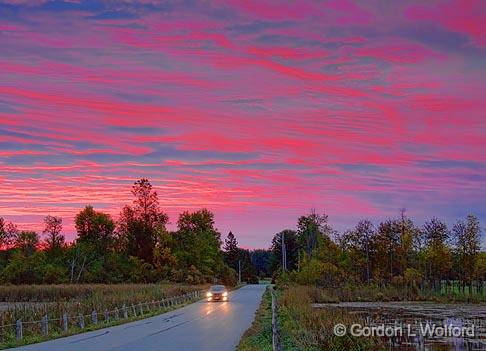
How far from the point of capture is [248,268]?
198 metres

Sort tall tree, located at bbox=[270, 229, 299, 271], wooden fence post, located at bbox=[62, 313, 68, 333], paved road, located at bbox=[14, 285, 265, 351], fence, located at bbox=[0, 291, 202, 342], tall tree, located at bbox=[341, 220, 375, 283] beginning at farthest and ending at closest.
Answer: tall tree, located at bbox=[270, 229, 299, 271], tall tree, located at bbox=[341, 220, 375, 283], wooden fence post, located at bbox=[62, 313, 68, 333], fence, located at bbox=[0, 291, 202, 342], paved road, located at bbox=[14, 285, 265, 351]

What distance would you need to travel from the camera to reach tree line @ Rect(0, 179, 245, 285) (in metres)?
118

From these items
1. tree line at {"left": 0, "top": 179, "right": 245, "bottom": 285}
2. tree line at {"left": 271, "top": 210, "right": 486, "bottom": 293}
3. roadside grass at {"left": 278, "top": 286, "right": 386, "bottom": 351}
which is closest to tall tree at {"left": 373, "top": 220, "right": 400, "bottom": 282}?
tree line at {"left": 271, "top": 210, "right": 486, "bottom": 293}

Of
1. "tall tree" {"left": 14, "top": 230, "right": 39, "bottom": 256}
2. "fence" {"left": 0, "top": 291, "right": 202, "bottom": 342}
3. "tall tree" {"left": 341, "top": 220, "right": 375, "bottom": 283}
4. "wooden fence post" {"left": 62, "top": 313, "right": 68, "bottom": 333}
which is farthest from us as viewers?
"tall tree" {"left": 14, "top": 230, "right": 39, "bottom": 256}

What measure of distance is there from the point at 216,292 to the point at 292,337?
41.6m

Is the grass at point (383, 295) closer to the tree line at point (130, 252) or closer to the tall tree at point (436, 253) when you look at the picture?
the tall tree at point (436, 253)

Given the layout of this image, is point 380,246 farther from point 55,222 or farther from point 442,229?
point 55,222

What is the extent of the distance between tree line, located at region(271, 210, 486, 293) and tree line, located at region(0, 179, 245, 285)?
32.6 metres

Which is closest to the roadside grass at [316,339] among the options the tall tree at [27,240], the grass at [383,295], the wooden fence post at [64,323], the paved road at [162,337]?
the paved road at [162,337]

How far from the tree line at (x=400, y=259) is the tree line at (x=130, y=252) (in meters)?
32.6

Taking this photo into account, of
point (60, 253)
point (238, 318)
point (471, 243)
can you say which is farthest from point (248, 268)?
point (238, 318)

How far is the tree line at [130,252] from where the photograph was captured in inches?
4638

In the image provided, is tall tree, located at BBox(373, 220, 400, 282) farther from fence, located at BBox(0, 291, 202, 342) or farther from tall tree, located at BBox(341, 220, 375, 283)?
fence, located at BBox(0, 291, 202, 342)

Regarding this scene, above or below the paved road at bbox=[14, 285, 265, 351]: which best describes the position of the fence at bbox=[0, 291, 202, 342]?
above
